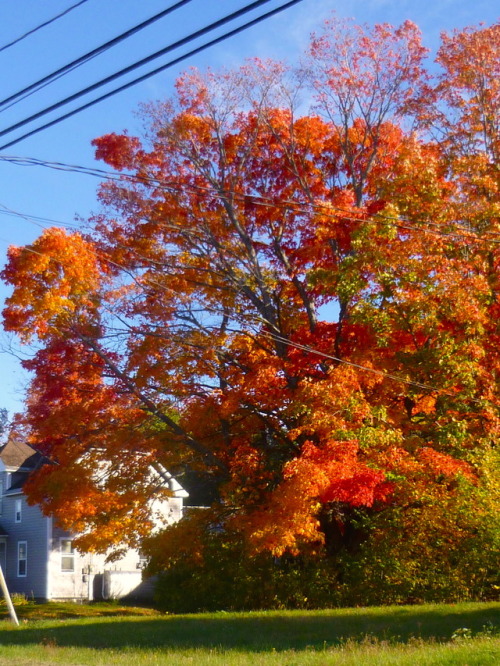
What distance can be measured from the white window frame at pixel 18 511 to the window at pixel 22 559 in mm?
1151

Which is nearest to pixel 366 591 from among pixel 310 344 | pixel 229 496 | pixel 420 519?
pixel 420 519

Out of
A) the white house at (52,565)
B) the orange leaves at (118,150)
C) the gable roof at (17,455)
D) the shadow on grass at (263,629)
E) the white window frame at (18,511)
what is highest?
the orange leaves at (118,150)

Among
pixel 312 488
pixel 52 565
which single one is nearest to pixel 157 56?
pixel 312 488

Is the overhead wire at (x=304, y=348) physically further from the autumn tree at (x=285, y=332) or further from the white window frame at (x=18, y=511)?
the white window frame at (x=18, y=511)

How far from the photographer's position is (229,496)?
76.2 ft

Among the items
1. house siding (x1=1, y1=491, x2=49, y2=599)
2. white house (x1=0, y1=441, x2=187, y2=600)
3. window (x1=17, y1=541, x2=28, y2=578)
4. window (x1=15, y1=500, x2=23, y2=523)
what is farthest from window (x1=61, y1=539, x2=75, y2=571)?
window (x1=15, y1=500, x2=23, y2=523)

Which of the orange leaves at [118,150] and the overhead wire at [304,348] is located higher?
the orange leaves at [118,150]

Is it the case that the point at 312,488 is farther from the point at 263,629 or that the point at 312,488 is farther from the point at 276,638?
the point at 276,638

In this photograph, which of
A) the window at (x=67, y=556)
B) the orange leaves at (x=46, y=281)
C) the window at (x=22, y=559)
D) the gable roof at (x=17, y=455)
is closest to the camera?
the orange leaves at (x=46, y=281)

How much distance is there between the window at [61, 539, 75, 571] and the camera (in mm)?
37500

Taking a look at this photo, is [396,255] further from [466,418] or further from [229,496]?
[229,496]

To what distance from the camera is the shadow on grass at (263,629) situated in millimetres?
14852

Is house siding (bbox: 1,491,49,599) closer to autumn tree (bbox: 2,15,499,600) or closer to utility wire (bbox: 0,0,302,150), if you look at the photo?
autumn tree (bbox: 2,15,499,600)

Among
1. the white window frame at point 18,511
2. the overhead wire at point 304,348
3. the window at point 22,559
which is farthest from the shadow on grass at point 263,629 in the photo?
the white window frame at point 18,511
